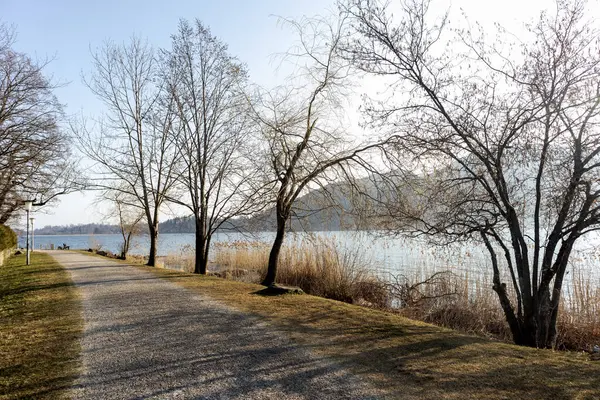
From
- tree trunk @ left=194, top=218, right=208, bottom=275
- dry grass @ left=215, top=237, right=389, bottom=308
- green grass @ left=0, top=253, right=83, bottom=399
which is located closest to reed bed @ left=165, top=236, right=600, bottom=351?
dry grass @ left=215, top=237, right=389, bottom=308

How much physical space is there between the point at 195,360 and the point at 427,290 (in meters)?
7.14

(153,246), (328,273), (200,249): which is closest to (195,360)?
(328,273)

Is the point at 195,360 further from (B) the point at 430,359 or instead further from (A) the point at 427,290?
(A) the point at 427,290

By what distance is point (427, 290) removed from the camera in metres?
10.6

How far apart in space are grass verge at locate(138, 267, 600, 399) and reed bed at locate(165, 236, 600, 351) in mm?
2572

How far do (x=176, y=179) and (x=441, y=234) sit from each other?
12.0 metres

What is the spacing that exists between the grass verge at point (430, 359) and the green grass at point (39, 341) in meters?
2.80

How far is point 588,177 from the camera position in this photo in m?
6.78

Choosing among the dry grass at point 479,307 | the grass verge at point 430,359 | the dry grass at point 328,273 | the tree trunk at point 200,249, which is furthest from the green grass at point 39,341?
the dry grass at point 479,307

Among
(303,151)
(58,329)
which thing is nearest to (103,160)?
(303,151)

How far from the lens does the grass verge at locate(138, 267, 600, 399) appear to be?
4.05 meters

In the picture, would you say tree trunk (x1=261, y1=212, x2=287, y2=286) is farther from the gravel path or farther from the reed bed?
the gravel path

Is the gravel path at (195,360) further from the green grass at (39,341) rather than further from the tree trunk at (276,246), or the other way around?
the tree trunk at (276,246)

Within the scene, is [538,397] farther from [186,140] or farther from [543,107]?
[186,140]
